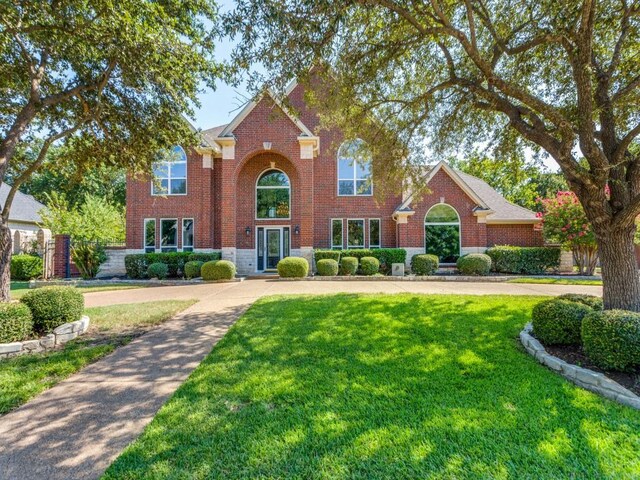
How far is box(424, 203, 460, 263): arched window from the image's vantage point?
15.6m

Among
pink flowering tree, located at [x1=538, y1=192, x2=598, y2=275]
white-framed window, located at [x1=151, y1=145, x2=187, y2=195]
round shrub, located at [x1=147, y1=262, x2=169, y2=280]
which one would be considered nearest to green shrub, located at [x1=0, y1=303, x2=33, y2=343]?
round shrub, located at [x1=147, y1=262, x2=169, y2=280]

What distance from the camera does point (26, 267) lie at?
14.3 m

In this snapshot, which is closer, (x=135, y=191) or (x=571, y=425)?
(x=571, y=425)

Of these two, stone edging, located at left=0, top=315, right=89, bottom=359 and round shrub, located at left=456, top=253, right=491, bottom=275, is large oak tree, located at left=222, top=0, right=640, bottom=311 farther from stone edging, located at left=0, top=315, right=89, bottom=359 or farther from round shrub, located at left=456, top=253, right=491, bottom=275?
round shrub, located at left=456, top=253, right=491, bottom=275

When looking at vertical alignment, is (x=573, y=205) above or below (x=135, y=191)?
below

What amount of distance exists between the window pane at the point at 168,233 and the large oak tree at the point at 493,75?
1192cm

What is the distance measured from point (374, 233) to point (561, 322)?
485 inches

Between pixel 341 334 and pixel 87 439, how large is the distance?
3527 millimetres

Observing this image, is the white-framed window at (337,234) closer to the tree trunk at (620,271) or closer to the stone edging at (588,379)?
the tree trunk at (620,271)

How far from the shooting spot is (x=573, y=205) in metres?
13.6

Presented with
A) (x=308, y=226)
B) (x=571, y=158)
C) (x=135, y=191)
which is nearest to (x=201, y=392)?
(x=571, y=158)

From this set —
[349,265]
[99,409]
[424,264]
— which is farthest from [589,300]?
[349,265]

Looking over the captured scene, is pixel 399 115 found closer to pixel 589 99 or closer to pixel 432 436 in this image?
pixel 589 99

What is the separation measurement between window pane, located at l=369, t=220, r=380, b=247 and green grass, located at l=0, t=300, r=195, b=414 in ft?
36.4
